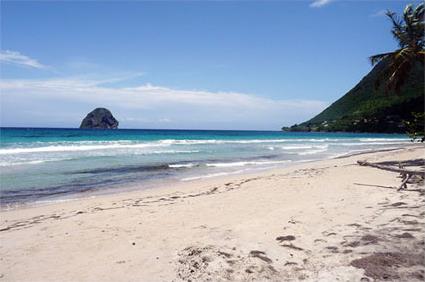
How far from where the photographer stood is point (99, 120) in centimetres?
13388

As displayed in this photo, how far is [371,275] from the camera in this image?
4.07 metres

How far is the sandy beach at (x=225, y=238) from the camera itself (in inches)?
170

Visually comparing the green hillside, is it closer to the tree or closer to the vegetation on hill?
the vegetation on hill

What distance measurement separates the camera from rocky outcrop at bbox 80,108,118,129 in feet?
439

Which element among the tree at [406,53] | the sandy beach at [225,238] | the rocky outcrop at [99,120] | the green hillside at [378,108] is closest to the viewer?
the sandy beach at [225,238]

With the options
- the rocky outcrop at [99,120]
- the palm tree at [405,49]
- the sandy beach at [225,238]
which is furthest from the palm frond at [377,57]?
the rocky outcrop at [99,120]

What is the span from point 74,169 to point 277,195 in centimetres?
1057

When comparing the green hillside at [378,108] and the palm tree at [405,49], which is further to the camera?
the green hillside at [378,108]

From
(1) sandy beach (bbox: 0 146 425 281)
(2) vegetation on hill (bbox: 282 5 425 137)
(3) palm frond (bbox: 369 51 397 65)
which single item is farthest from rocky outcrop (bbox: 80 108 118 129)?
(1) sandy beach (bbox: 0 146 425 281)

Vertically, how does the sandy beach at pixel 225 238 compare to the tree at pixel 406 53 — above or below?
below

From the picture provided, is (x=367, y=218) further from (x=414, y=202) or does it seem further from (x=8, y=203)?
(x=8, y=203)

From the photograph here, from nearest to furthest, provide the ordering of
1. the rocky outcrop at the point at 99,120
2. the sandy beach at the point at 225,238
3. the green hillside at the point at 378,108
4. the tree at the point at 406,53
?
1. the sandy beach at the point at 225,238
2. the tree at the point at 406,53
3. the green hillside at the point at 378,108
4. the rocky outcrop at the point at 99,120

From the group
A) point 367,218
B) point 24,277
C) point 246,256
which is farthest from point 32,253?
point 367,218

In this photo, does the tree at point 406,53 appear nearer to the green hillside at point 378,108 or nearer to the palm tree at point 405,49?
the palm tree at point 405,49
